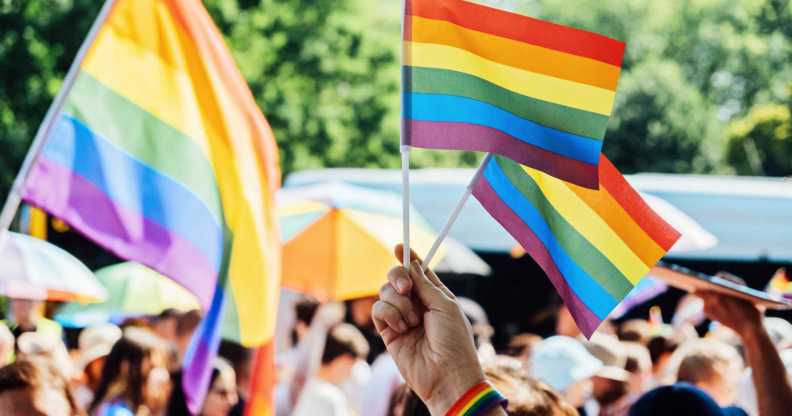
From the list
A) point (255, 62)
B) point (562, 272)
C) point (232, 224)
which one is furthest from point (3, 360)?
point (255, 62)

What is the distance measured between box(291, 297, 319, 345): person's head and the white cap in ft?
5.75

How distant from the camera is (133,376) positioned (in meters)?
4.98

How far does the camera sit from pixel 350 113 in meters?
24.8

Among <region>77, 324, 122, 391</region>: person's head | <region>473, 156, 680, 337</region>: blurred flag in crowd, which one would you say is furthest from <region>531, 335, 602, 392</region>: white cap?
<region>473, 156, 680, 337</region>: blurred flag in crowd

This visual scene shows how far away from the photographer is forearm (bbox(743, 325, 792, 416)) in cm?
348

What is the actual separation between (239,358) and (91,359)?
2.68ft

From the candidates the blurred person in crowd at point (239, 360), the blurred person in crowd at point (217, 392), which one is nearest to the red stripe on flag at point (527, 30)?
the blurred person in crowd at point (217, 392)

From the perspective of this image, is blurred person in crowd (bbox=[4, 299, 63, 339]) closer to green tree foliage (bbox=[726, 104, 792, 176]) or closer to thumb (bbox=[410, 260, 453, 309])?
thumb (bbox=[410, 260, 453, 309])

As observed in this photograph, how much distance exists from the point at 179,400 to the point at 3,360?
4.26 feet

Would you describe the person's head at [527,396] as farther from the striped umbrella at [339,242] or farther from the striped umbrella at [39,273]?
the striped umbrella at [339,242]

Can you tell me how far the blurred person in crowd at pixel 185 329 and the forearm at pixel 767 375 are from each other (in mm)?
3731

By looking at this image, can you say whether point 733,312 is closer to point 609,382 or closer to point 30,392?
point 30,392

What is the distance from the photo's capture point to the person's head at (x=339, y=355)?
6359 millimetres

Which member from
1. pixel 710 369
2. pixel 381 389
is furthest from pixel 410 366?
pixel 381 389
